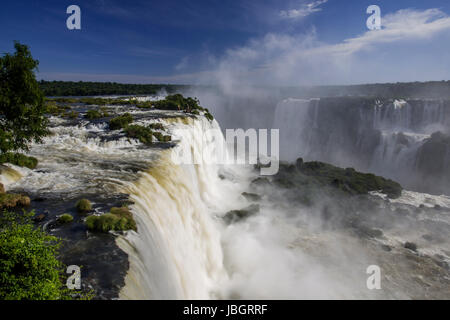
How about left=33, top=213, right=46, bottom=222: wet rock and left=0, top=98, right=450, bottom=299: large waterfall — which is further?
left=33, top=213, right=46, bottom=222: wet rock

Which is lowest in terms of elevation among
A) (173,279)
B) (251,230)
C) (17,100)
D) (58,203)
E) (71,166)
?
(251,230)

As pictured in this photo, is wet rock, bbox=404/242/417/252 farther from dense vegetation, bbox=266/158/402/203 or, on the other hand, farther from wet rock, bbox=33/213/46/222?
wet rock, bbox=33/213/46/222

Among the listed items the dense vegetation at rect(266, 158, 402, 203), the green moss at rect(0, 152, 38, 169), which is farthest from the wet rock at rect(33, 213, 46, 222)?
the dense vegetation at rect(266, 158, 402, 203)

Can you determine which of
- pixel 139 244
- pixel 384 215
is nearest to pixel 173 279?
pixel 139 244

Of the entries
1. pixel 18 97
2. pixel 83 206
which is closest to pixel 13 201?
pixel 83 206

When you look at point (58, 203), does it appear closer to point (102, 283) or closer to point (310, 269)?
point (102, 283)

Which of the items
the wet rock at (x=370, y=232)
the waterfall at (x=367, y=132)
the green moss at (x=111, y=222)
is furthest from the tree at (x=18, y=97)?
the waterfall at (x=367, y=132)

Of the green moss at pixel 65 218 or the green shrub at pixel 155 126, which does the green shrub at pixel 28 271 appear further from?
the green shrub at pixel 155 126
